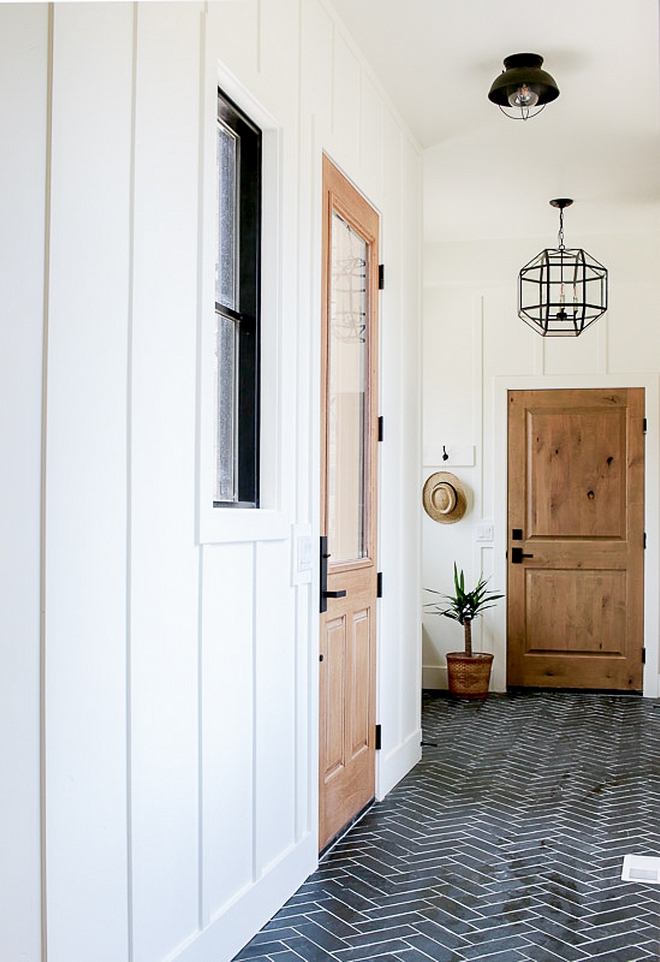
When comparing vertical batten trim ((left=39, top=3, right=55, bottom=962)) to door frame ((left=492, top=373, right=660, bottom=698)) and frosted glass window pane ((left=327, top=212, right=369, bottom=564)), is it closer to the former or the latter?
frosted glass window pane ((left=327, top=212, right=369, bottom=564))

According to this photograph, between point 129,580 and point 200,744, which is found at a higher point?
point 129,580

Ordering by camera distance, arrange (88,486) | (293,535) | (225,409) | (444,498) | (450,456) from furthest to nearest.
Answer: (450,456) → (444,498) → (293,535) → (225,409) → (88,486)

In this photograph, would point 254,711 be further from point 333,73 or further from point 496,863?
point 333,73

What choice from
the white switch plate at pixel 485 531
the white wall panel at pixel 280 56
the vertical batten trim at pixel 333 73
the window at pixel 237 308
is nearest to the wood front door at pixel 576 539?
the white switch plate at pixel 485 531

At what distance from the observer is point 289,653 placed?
3234 millimetres

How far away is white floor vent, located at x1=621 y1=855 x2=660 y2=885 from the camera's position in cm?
340

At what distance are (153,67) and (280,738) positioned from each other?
192cm

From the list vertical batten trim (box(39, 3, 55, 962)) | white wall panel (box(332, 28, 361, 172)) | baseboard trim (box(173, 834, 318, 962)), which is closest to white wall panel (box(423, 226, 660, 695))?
white wall panel (box(332, 28, 361, 172))

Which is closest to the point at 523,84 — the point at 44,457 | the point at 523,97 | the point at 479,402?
the point at 523,97

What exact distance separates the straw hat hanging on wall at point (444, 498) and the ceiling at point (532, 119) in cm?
170

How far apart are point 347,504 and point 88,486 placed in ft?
6.76

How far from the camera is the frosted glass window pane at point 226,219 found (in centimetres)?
295

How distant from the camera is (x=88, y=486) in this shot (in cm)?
202

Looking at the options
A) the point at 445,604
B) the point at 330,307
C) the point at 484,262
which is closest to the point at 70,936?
the point at 330,307
